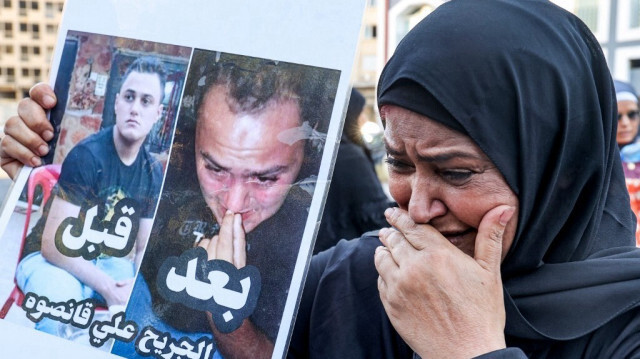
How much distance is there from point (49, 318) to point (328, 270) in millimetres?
539

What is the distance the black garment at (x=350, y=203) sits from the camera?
3.22 meters

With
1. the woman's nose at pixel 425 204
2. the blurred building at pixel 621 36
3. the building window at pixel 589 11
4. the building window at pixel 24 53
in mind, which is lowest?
the woman's nose at pixel 425 204

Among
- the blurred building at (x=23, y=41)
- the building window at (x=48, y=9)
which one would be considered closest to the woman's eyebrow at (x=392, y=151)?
the blurred building at (x=23, y=41)

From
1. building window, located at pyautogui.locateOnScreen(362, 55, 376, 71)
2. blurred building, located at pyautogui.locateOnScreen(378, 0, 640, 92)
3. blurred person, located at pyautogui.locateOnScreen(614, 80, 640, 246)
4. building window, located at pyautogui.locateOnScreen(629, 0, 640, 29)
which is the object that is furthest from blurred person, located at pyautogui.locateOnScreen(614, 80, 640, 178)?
building window, located at pyautogui.locateOnScreen(362, 55, 376, 71)

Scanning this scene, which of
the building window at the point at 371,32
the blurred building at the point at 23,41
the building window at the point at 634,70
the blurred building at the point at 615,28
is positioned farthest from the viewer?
the blurred building at the point at 23,41

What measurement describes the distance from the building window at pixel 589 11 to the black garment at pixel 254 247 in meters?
13.4

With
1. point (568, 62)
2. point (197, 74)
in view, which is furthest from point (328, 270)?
point (568, 62)

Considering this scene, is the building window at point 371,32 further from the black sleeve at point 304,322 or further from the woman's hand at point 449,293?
the woman's hand at point 449,293

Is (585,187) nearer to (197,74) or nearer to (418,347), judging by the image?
(418,347)

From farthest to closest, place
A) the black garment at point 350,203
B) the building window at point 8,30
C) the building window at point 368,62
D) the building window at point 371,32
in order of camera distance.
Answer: the building window at point 8,30
the building window at point 371,32
the building window at point 368,62
the black garment at point 350,203

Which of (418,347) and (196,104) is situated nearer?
(418,347)

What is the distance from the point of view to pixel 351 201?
Result: 3.28 m

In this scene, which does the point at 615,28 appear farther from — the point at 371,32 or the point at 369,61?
the point at 371,32

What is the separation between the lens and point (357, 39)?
3.75ft
